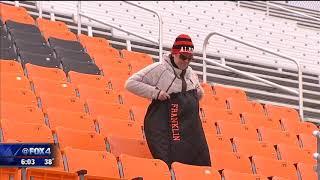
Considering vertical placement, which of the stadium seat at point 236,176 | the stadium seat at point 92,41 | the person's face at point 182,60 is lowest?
the stadium seat at point 236,176

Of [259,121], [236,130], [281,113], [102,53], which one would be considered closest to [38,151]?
[236,130]

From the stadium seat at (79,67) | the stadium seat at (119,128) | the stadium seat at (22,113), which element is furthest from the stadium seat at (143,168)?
the stadium seat at (79,67)

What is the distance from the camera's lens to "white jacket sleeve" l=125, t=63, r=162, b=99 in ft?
25.4

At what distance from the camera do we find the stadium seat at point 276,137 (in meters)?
9.53

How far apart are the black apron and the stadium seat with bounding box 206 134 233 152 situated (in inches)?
34.7

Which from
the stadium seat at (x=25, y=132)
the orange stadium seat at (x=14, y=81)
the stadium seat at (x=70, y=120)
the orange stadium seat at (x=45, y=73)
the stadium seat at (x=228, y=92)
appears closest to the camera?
the stadium seat at (x=25, y=132)

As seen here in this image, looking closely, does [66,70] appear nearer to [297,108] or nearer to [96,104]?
[96,104]

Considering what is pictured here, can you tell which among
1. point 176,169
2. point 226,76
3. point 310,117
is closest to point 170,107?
point 176,169

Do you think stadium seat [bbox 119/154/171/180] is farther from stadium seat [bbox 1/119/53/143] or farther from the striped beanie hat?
the striped beanie hat

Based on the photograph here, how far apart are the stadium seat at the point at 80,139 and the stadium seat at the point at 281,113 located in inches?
125

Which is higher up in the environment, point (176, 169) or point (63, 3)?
point (63, 3)

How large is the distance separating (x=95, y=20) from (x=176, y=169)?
5.58m

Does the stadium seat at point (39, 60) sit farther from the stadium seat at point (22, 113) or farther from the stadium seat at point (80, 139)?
the stadium seat at point (80, 139)

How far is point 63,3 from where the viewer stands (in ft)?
43.5
